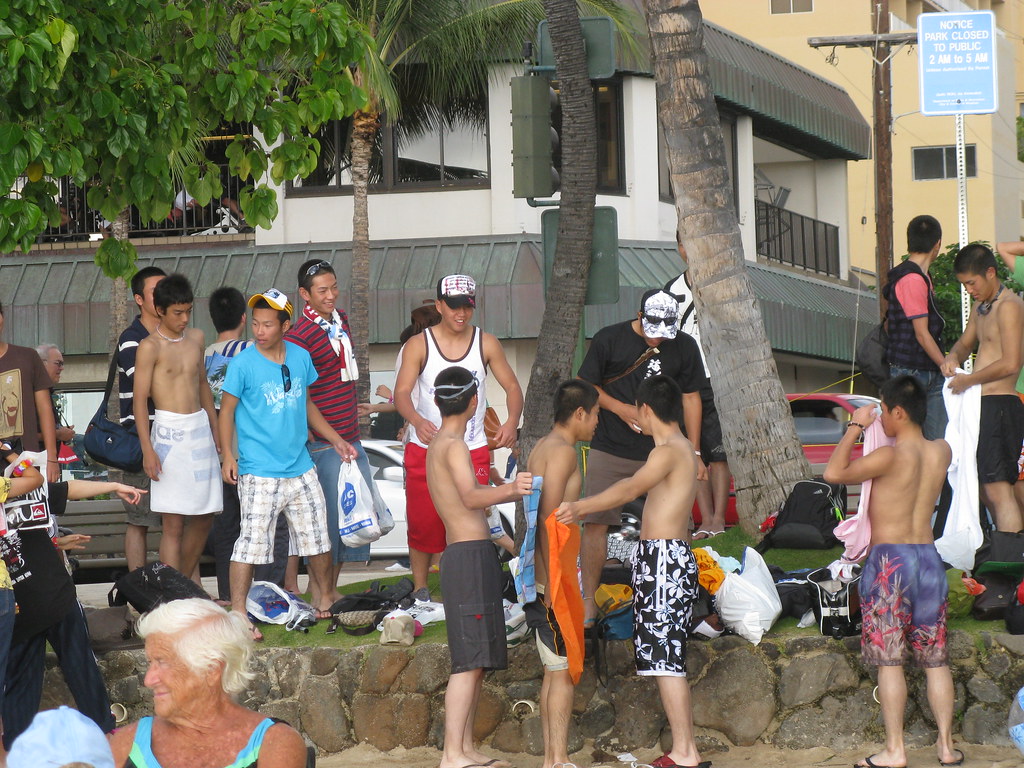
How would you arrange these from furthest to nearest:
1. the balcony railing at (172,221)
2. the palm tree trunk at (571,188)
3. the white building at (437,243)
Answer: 1. the balcony railing at (172,221)
2. the white building at (437,243)
3. the palm tree trunk at (571,188)

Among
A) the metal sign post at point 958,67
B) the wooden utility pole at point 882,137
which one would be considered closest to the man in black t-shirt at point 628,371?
the metal sign post at point 958,67

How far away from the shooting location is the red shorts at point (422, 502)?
26.3ft

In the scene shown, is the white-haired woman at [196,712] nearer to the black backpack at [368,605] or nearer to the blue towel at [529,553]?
the blue towel at [529,553]

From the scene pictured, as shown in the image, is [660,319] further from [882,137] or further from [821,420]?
[882,137]

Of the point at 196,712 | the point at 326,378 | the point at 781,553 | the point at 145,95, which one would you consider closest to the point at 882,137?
the point at 781,553

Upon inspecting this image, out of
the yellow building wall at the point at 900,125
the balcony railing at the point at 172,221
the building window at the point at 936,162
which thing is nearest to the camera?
the balcony railing at the point at 172,221

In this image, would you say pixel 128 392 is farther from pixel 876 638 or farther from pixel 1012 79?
pixel 1012 79

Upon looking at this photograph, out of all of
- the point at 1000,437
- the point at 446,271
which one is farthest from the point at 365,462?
the point at 446,271

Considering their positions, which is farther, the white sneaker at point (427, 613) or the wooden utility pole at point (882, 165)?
the wooden utility pole at point (882, 165)

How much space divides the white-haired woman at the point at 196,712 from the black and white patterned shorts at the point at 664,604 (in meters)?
2.94

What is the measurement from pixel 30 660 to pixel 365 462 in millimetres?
2254

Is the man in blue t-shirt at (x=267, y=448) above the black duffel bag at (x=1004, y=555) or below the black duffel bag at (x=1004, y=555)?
above

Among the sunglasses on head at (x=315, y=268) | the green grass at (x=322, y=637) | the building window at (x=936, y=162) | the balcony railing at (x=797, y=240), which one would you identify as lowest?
the green grass at (x=322, y=637)

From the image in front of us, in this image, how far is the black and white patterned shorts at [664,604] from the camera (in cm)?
679
